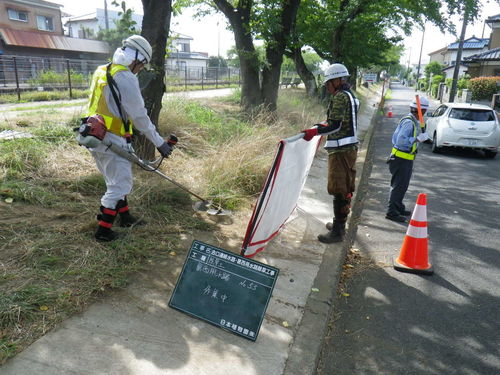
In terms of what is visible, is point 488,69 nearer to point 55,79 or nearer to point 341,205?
point 55,79

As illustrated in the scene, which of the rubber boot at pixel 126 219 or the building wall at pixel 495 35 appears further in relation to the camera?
→ the building wall at pixel 495 35

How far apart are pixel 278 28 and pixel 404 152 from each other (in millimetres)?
7293

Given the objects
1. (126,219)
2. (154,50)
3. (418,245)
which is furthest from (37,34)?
(418,245)

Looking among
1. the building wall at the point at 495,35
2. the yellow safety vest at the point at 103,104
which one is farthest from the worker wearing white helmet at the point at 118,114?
the building wall at the point at 495,35

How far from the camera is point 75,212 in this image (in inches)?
177

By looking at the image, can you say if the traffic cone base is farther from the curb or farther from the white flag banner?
the white flag banner

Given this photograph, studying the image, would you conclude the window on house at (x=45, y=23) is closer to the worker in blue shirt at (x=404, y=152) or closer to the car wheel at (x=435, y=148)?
the car wheel at (x=435, y=148)

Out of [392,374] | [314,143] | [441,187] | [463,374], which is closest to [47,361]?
[392,374]

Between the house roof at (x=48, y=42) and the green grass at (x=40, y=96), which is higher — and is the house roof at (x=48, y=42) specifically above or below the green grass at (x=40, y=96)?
above

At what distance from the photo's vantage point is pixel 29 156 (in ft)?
18.5

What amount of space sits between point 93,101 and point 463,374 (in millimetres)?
3812

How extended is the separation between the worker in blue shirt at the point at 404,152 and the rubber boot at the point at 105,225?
3.89 metres

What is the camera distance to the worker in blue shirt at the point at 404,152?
5547 millimetres

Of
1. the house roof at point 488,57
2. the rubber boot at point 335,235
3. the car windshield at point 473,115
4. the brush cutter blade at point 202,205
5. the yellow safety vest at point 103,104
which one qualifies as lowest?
the rubber boot at point 335,235
